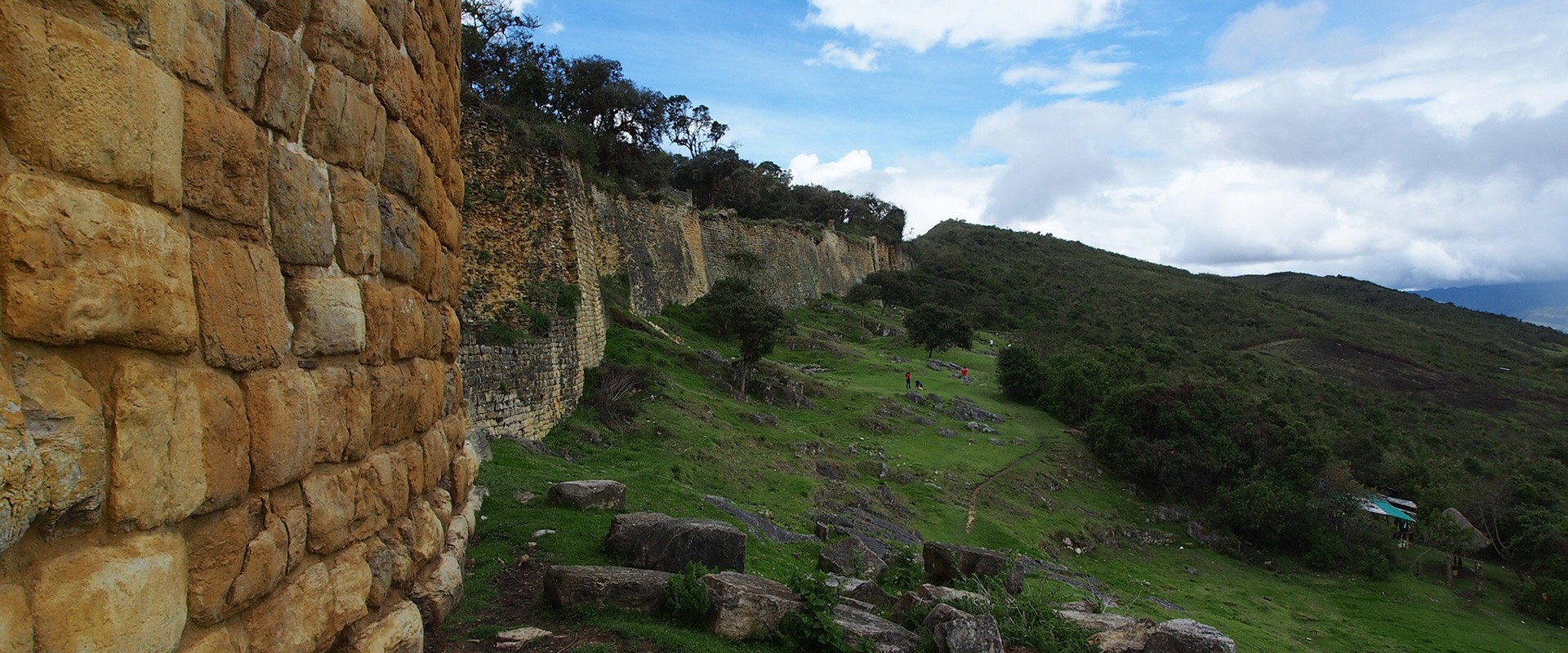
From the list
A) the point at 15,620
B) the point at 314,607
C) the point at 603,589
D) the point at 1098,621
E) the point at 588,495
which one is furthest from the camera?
the point at 588,495

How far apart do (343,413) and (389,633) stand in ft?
3.76

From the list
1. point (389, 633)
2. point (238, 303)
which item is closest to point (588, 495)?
point (389, 633)

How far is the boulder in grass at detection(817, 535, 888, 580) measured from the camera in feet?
34.8

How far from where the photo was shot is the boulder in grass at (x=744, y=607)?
6.66 m

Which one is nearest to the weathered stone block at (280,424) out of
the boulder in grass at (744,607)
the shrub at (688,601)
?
the shrub at (688,601)

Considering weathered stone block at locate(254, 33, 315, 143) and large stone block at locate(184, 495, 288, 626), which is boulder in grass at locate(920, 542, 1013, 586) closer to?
large stone block at locate(184, 495, 288, 626)

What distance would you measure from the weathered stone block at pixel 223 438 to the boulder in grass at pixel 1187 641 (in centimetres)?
773

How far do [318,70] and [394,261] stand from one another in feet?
3.35

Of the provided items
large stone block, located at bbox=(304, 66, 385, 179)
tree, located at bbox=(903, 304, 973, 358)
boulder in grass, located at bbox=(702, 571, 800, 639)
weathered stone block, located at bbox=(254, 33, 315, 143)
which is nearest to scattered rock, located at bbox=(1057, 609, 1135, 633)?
boulder in grass, located at bbox=(702, 571, 800, 639)

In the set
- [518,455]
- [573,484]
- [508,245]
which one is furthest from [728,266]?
[573,484]

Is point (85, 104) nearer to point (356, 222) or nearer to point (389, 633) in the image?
point (356, 222)

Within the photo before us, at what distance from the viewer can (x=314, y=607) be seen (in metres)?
2.90

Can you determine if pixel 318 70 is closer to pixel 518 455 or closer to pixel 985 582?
pixel 985 582

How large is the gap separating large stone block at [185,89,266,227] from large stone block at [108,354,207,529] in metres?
0.54
